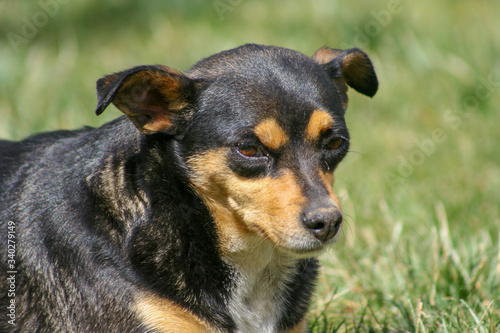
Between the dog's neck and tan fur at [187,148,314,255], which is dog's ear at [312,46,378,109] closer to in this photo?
tan fur at [187,148,314,255]

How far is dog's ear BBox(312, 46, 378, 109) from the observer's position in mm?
4277

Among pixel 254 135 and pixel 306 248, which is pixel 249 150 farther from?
pixel 306 248

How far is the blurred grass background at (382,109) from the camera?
4801 mm

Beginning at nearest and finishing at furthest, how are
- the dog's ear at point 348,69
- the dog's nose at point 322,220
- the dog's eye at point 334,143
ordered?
the dog's nose at point 322,220 < the dog's eye at point 334,143 < the dog's ear at point 348,69

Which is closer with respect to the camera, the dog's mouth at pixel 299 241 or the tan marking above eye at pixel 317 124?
the dog's mouth at pixel 299 241

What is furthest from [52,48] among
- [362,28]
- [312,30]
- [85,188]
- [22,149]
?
[85,188]

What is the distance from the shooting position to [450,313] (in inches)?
170

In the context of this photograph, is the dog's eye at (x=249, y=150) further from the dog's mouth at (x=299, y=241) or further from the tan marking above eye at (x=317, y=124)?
the dog's mouth at (x=299, y=241)

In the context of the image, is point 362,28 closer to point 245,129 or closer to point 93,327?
point 245,129

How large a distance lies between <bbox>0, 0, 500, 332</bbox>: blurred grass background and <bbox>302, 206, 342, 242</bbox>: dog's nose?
101 cm

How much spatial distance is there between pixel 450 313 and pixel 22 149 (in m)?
2.88

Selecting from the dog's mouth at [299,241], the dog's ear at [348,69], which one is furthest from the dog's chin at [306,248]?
the dog's ear at [348,69]

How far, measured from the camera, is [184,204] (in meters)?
3.83

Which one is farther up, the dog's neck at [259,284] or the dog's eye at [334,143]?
the dog's eye at [334,143]
